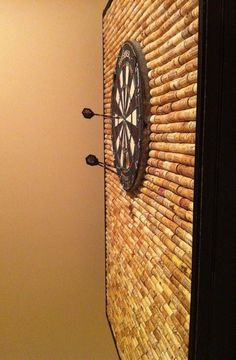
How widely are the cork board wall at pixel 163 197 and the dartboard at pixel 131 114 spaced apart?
0.03 m

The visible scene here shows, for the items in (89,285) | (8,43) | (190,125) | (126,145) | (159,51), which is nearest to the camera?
(190,125)

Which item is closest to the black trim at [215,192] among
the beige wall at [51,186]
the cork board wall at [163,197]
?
the cork board wall at [163,197]

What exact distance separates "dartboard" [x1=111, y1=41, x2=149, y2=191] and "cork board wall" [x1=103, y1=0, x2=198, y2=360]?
3 cm

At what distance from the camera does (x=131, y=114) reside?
126cm

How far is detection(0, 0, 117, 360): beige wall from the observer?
2049 millimetres

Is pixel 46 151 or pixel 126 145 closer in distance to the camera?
pixel 126 145

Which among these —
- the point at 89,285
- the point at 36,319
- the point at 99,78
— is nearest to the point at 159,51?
the point at 99,78

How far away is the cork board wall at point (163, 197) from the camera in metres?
0.82

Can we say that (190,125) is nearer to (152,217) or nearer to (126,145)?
(152,217)

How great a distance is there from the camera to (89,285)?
229cm

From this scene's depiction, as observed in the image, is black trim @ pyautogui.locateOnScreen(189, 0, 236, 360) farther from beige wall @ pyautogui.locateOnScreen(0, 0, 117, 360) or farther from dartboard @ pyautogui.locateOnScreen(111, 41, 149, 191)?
beige wall @ pyautogui.locateOnScreen(0, 0, 117, 360)

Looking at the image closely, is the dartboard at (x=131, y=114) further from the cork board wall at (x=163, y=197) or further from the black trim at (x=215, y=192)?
the black trim at (x=215, y=192)

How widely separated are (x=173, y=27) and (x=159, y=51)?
0.38ft

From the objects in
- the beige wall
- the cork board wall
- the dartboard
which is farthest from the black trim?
the beige wall
